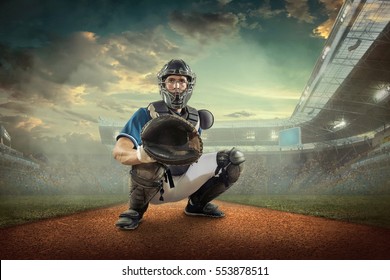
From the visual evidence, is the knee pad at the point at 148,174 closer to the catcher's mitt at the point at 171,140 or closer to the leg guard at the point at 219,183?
the catcher's mitt at the point at 171,140

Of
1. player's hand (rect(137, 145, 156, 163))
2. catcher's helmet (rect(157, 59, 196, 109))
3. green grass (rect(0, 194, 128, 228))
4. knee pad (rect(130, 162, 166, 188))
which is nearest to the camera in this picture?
player's hand (rect(137, 145, 156, 163))

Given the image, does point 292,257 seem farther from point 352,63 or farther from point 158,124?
point 352,63

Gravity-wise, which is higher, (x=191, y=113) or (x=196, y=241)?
(x=191, y=113)

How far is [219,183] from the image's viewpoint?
160 inches

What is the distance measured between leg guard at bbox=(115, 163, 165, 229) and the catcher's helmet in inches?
32.0

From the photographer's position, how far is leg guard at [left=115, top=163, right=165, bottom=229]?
11.1ft

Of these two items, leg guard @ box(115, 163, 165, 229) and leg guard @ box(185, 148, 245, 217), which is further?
leg guard @ box(185, 148, 245, 217)

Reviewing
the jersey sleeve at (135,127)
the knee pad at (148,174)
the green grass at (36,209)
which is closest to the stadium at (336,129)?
the jersey sleeve at (135,127)

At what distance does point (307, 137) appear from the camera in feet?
73.2

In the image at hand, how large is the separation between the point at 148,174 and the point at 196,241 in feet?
3.06

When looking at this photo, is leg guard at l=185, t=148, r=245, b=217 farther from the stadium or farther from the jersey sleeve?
the stadium

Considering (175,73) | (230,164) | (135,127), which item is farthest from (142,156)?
(230,164)

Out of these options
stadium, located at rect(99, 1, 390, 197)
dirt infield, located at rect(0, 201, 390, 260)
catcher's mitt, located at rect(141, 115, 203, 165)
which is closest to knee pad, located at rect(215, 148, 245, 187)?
dirt infield, located at rect(0, 201, 390, 260)

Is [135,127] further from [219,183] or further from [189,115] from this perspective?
[219,183]
